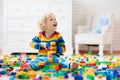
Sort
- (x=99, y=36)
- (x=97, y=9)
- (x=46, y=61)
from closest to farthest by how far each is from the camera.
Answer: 1. (x=46, y=61)
2. (x=99, y=36)
3. (x=97, y=9)

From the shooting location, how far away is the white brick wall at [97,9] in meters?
5.28

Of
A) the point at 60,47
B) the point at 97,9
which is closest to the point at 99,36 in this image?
the point at 97,9

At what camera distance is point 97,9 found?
17.5 ft

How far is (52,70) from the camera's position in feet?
7.49

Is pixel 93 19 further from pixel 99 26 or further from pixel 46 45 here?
pixel 46 45

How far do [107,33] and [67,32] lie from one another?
0.69 m

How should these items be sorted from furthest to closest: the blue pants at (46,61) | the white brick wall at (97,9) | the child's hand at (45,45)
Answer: the white brick wall at (97,9), the child's hand at (45,45), the blue pants at (46,61)

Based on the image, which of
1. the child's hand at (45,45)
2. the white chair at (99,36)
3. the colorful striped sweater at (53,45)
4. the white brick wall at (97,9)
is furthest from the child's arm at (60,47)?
the white brick wall at (97,9)

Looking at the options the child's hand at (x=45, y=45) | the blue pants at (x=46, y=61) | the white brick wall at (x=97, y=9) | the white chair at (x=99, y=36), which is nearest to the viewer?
the blue pants at (x=46, y=61)

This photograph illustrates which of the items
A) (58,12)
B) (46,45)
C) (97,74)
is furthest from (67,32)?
(97,74)

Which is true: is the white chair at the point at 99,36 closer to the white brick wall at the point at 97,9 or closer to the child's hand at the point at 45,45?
the white brick wall at the point at 97,9

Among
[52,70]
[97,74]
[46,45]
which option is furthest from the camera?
[46,45]

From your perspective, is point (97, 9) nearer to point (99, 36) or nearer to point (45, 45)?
point (99, 36)

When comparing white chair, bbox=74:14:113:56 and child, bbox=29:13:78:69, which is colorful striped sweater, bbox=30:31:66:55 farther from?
white chair, bbox=74:14:113:56
